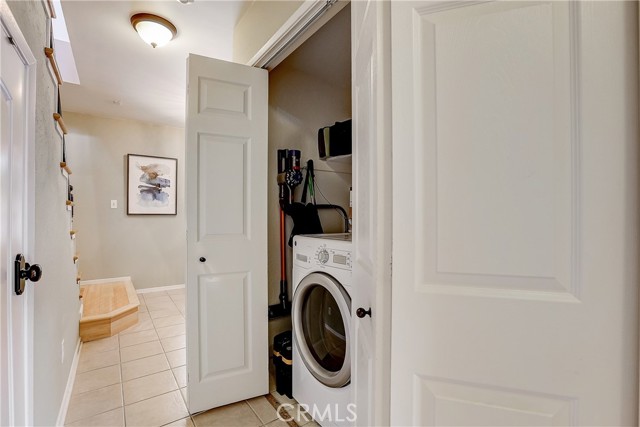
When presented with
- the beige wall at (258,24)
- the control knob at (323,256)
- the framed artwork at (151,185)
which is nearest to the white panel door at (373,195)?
the control knob at (323,256)

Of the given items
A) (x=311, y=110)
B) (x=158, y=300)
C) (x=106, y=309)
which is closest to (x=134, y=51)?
(x=311, y=110)

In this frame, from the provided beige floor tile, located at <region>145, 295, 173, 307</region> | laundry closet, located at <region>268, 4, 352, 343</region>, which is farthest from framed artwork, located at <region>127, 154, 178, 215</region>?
laundry closet, located at <region>268, 4, 352, 343</region>

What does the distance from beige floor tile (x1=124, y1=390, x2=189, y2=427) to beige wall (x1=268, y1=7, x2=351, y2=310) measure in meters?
0.79

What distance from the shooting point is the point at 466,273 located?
0.67 m

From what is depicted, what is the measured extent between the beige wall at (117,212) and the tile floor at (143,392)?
1580 mm

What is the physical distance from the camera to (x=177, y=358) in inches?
93.2

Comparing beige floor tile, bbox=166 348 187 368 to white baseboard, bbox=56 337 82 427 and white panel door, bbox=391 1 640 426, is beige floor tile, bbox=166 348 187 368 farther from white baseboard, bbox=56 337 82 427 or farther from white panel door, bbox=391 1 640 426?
white panel door, bbox=391 1 640 426

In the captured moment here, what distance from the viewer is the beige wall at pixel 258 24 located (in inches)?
59.7

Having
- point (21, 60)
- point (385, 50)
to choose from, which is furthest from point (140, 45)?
point (385, 50)

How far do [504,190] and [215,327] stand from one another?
1.66 m

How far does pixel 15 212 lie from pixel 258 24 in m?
1.49

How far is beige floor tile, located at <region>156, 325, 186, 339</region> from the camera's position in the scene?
2.80 m

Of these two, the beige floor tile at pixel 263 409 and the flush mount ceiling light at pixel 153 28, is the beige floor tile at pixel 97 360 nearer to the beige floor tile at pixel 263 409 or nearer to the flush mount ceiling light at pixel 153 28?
the beige floor tile at pixel 263 409

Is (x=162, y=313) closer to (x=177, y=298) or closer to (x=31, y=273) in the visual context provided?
(x=177, y=298)
